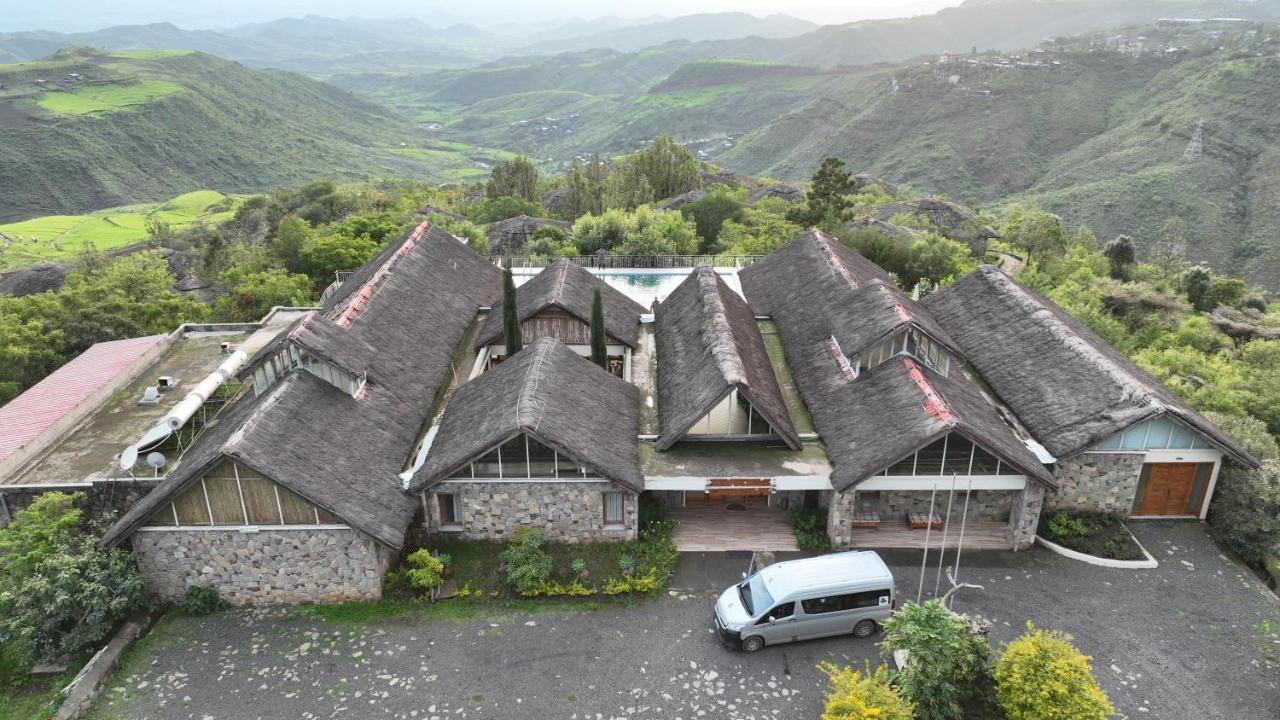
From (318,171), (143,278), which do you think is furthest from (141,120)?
(143,278)

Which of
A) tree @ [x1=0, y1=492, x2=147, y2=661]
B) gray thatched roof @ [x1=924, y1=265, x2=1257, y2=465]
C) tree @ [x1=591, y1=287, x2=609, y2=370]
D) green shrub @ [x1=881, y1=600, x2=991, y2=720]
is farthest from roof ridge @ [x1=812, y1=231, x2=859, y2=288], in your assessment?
tree @ [x1=0, y1=492, x2=147, y2=661]

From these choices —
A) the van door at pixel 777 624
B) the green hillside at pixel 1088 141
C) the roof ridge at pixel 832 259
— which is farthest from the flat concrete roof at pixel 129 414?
the green hillside at pixel 1088 141

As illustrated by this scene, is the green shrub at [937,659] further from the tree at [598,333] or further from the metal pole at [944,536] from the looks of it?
the tree at [598,333]

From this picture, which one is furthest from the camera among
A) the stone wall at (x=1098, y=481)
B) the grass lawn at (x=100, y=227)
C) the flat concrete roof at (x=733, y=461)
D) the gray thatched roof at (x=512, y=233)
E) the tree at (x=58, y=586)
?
the grass lawn at (x=100, y=227)

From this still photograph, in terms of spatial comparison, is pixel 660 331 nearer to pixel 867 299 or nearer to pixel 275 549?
pixel 867 299

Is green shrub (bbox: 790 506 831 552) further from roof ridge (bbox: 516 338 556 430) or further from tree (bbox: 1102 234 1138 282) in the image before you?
tree (bbox: 1102 234 1138 282)

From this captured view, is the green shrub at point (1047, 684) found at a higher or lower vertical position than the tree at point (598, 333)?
lower
